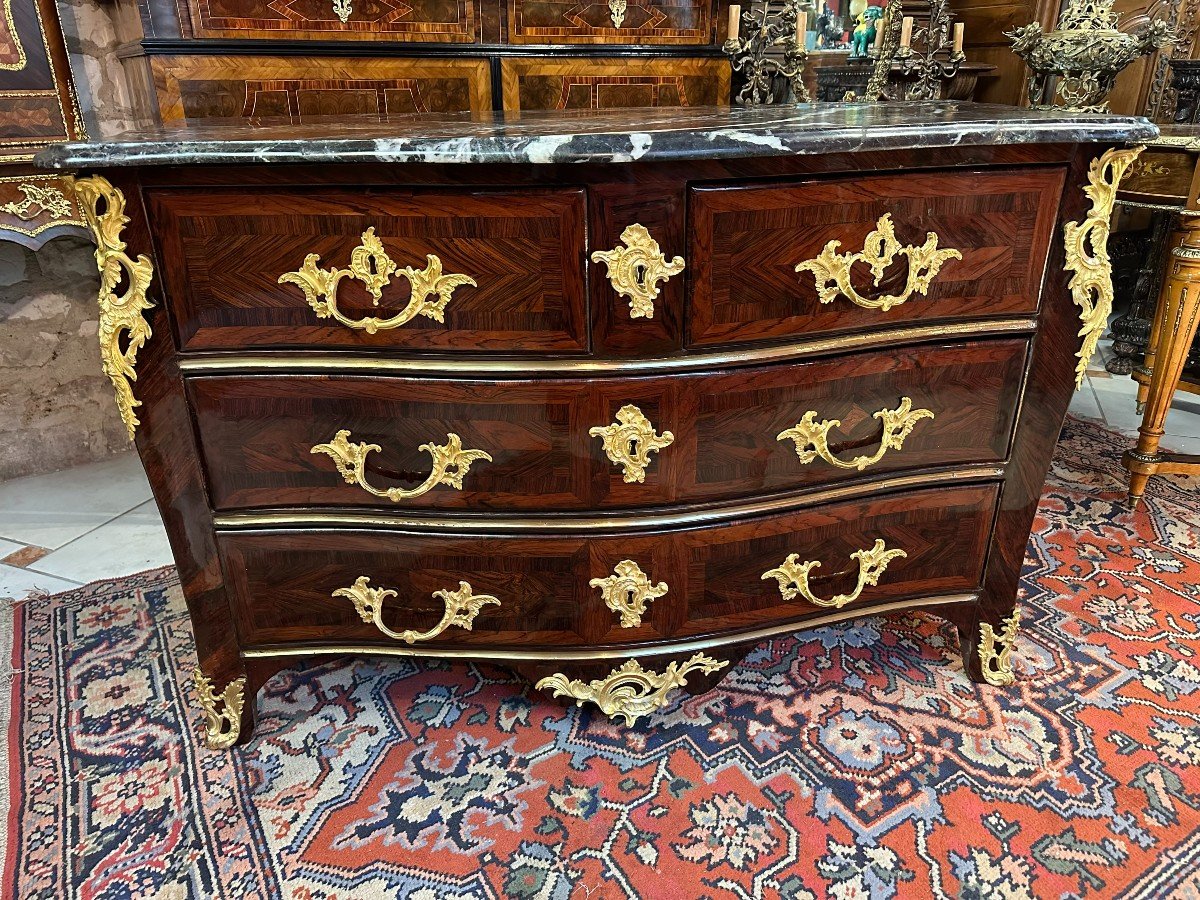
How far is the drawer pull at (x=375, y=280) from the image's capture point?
1053mm

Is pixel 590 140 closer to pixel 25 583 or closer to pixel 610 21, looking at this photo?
pixel 610 21

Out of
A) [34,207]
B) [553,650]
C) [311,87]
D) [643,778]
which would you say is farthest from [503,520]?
[34,207]

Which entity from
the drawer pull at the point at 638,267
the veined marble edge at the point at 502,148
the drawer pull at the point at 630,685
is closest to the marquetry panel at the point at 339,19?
the veined marble edge at the point at 502,148

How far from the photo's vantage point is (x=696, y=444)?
46.3 inches

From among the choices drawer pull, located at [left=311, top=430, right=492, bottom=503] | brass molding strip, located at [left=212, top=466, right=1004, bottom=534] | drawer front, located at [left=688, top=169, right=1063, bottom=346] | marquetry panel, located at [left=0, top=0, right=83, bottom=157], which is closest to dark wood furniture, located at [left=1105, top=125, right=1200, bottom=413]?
drawer front, located at [left=688, top=169, right=1063, bottom=346]

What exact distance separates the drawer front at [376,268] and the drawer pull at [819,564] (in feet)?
1.74

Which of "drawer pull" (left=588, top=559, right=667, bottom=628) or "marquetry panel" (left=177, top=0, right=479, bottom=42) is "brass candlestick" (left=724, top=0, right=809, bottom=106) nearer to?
"marquetry panel" (left=177, top=0, right=479, bottom=42)

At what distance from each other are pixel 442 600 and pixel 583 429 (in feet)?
1.28

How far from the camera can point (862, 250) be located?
1117 mm

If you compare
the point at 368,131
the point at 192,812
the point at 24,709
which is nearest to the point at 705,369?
the point at 368,131

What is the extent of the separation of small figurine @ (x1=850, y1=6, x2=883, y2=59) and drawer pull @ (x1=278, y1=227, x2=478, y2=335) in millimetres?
1990

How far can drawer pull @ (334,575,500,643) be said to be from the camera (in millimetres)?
1274

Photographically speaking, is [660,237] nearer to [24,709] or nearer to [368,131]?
[368,131]

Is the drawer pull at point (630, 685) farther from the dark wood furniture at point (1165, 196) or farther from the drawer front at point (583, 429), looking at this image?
the dark wood furniture at point (1165, 196)
